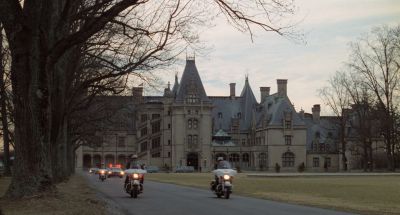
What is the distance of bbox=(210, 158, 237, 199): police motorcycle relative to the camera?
26000 mm

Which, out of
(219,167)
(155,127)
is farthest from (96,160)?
(219,167)

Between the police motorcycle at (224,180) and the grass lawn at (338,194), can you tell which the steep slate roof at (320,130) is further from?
the police motorcycle at (224,180)

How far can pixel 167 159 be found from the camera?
12681 cm

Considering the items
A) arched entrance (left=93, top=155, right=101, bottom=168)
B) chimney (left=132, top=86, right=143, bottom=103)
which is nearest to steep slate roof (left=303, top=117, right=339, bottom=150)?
arched entrance (left=93, top=155, right=101, bottom=168)

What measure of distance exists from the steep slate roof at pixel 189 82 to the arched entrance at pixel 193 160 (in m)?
11.6

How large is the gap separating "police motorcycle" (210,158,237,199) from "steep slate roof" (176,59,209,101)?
9792cm

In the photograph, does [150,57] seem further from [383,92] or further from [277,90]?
[277,90]

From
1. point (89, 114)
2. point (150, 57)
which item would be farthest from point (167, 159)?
point (150, 57)

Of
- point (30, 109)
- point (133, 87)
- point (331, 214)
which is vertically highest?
point (133, 87)

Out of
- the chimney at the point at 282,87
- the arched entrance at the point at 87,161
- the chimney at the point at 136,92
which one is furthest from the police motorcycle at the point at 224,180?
the arched entrance at the point at 87,161

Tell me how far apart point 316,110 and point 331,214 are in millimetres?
124479

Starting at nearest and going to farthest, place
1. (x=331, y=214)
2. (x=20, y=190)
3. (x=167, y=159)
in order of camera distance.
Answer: (x=20, y=190) → (x=331, y=214) → (x=167, y=159)

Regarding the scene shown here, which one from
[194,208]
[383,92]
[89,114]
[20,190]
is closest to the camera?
[20,190]

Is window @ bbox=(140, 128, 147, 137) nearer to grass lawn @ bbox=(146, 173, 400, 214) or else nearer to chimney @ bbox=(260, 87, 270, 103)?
chimney @ bbox=(260, 87, 270, 103)
